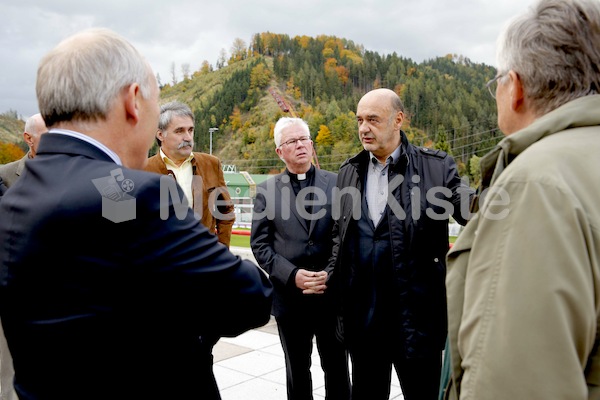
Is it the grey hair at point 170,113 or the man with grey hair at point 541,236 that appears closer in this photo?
the man with grey hair at point 541,236

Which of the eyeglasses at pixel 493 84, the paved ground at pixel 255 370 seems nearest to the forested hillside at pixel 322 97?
the paved ground at pixel 255 370

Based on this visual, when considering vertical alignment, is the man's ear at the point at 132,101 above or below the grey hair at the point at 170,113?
below

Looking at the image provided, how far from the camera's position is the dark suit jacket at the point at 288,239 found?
350 centimetres

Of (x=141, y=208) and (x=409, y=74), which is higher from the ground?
(x=409, y=74)

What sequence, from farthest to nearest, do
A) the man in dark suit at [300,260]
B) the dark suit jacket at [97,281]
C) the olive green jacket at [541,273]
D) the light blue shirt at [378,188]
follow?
the man in dark suit at [300,260]
the light blue shirt at [378,188]
the dark suit jacket at [97,281]
the olive green jacket at [541,273]

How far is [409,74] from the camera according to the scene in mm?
128625

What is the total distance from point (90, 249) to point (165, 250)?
0.57ft

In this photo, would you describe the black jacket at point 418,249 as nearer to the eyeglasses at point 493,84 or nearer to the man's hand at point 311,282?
the man's hand at point 311,282

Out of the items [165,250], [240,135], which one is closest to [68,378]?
[165,250]

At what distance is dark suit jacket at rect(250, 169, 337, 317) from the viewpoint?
3498mm

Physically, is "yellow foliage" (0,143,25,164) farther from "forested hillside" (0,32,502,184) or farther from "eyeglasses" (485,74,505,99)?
"eyeglasses" (485,74,505,99)

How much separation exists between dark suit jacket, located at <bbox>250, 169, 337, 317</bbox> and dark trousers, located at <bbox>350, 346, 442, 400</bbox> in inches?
19.2

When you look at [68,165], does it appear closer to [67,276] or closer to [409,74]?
[67,276]

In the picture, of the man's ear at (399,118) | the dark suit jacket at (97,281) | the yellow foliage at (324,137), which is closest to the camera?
the dark suit jacket at (97,281)
